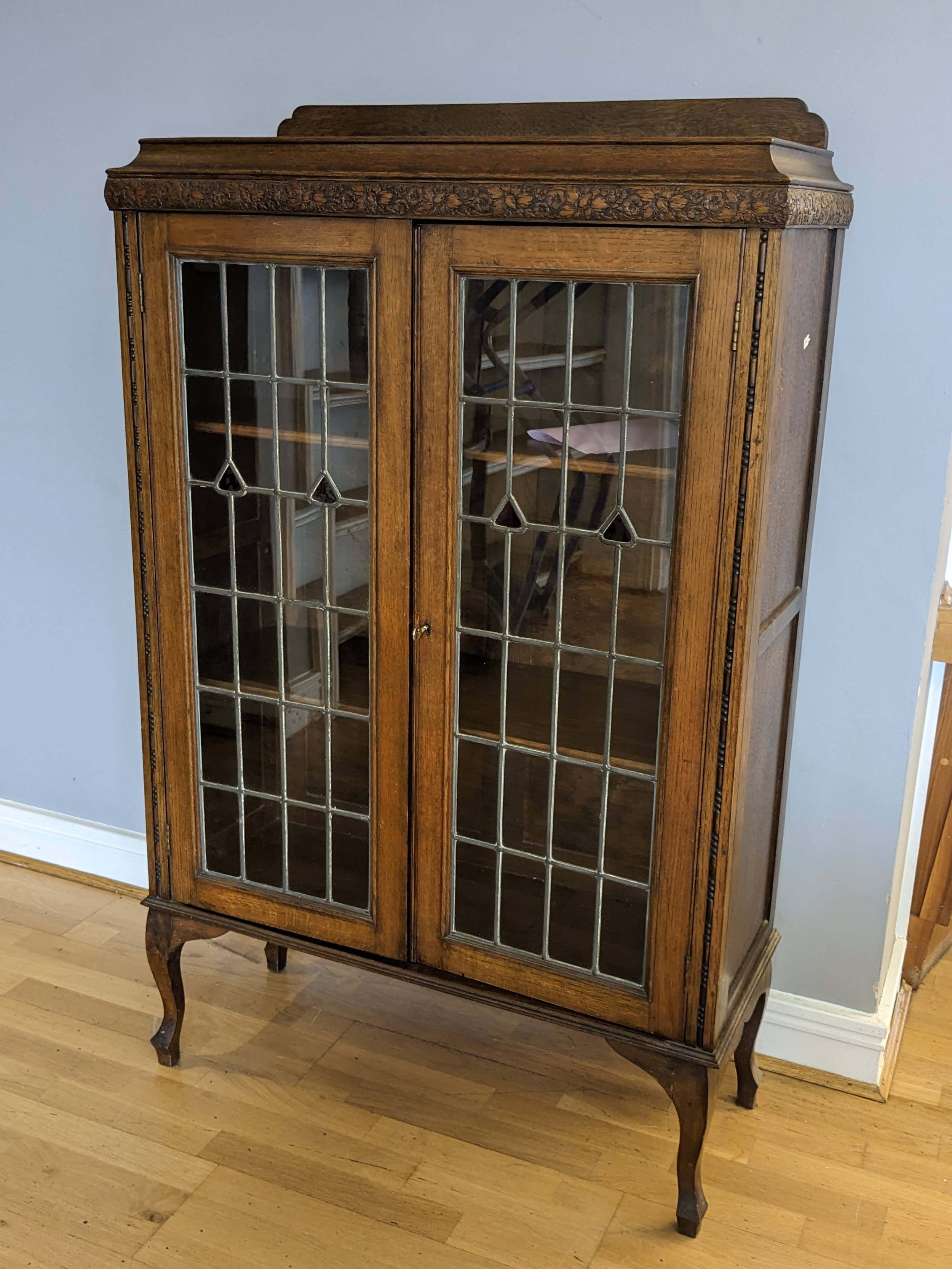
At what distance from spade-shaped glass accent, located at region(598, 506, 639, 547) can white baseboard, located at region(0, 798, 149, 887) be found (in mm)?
1607

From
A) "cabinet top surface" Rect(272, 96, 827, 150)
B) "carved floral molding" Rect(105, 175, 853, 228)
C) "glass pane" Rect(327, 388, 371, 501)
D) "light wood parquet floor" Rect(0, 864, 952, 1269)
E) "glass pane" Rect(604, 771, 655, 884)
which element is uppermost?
"cabinet top surface" Rect(272, 96, 827, 150)

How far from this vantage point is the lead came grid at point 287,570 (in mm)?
1861

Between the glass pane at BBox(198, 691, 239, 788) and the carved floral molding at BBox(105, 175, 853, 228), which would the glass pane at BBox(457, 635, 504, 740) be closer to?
the glass pane at BBox(198, 691, 239, 788)

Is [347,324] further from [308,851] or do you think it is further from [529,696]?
[308,851]

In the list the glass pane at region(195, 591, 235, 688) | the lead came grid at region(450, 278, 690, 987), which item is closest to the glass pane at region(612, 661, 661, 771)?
the lead came grid at region(450, 278, 690, 987)

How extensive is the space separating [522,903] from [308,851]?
393 mm

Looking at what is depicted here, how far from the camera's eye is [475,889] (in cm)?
196

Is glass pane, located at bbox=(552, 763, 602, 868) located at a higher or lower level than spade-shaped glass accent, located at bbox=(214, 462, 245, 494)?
lower

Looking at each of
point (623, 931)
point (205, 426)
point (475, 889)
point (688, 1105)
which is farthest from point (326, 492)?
point (688, 1105)

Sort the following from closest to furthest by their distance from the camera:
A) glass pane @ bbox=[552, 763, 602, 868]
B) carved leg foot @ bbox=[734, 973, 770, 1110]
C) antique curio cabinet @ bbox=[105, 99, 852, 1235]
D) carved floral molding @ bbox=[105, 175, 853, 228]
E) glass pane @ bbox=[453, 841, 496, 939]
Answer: carved floral molding @ bbox=[105, 175, 853, 228], antique curio cabinet @ bbox=[105, 99, 852, 1235], glass pane @ bbox=[552, 763, 602, 868], glass pane @ bbox=[453, 841, 496, 939], carved leg foot @ bbox=[734, 973, 770, 1110]

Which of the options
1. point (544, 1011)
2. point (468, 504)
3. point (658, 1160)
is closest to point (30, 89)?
point (468, 504)

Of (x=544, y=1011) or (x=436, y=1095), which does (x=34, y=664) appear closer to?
(x=436, y=1095)

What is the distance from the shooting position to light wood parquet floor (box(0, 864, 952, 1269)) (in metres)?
1.91

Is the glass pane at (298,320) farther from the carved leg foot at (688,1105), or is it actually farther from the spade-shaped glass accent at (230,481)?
the carved leg foot at (688,1105)
